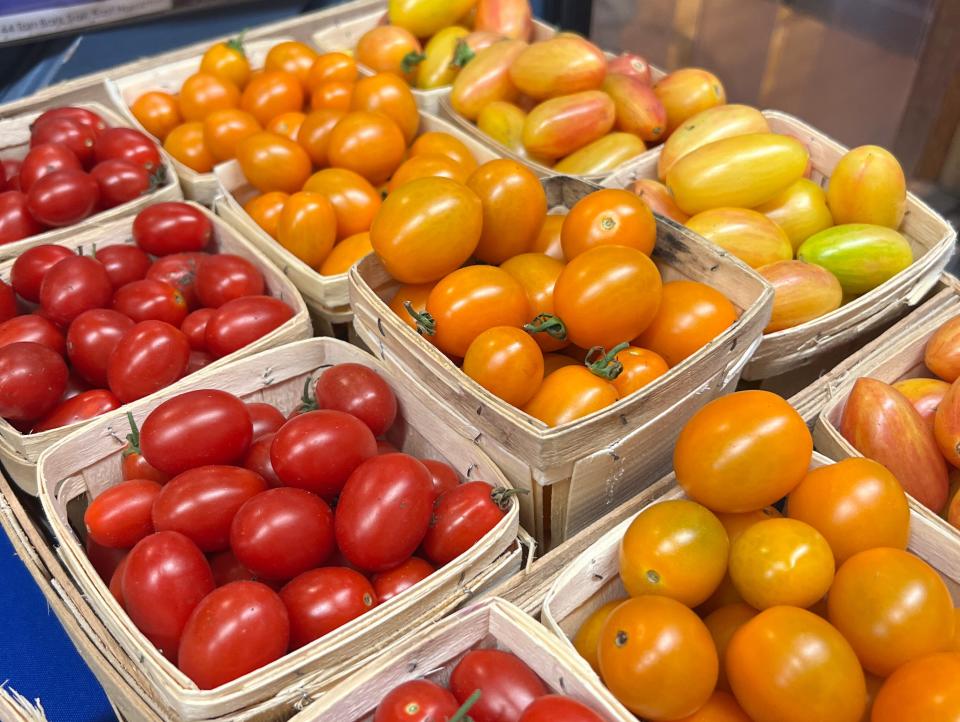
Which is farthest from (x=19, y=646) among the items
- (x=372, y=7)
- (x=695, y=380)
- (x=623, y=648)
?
(x=372, y=7)

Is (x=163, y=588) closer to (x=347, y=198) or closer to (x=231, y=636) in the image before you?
(x=231, y=636)

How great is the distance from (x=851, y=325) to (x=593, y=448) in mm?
674

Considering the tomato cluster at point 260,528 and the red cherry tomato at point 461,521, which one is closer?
the tomato cluster at point 260,528

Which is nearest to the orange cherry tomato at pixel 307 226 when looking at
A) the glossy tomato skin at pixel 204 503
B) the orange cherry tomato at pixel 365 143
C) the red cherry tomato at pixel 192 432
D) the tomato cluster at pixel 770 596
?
the orange cherry tomato at pixel 365 143

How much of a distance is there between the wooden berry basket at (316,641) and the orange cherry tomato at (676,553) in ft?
0.63

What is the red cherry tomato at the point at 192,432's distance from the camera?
1206 millimetres

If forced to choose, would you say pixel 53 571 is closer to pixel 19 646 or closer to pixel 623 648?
pixel 19 646

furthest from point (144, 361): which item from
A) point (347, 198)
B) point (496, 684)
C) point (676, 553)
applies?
point (676, 553)

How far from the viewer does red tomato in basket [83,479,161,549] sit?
118 cm

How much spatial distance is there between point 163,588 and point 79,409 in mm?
502

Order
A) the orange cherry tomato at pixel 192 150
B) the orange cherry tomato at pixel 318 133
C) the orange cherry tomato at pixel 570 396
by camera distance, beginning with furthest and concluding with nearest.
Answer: the orange cherry tomato at pixel 192 150 < the orange cherry tomato at pixel 318 133 < the orange cherry tomato at pixel 570 396

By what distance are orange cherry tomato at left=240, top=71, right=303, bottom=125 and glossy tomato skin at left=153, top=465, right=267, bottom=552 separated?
1240 millimetres

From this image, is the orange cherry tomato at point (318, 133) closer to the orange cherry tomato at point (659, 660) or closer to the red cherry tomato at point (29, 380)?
the red cherry tomato at point (29, 380)

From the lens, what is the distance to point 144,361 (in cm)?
140
